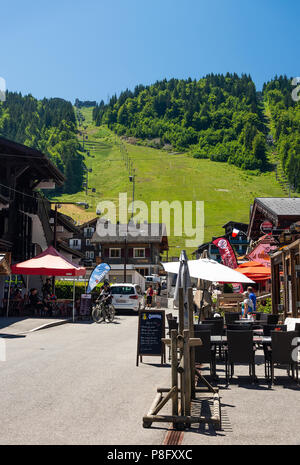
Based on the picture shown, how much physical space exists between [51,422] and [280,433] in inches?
107

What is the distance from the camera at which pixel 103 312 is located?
80.5 ft

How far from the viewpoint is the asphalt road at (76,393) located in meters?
5.86

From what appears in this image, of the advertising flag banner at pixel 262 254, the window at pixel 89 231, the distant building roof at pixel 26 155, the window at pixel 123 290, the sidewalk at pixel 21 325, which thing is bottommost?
the sidewalk at pixel 21 325

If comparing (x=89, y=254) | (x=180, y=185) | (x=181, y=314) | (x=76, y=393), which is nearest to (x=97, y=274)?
(x=76, y=393)

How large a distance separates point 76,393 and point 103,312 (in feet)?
53.8

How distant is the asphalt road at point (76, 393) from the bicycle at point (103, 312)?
8.77m

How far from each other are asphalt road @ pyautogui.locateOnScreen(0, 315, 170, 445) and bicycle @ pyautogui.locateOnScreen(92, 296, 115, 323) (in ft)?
28.8

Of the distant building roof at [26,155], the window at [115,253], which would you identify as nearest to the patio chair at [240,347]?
the distant building roof at [26,155]

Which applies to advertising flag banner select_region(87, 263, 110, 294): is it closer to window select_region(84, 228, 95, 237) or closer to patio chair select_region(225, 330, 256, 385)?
patio chair select_region(225, 330, 256, 385)

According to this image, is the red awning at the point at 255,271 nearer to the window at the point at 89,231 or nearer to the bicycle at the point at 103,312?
the bicycle at the point at 103,312

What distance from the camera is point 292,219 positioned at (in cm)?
2498

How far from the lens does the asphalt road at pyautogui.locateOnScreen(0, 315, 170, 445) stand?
5863 millimetres

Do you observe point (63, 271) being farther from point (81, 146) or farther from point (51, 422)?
point (81, 146)
